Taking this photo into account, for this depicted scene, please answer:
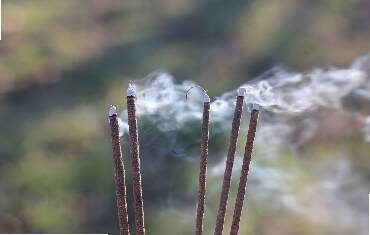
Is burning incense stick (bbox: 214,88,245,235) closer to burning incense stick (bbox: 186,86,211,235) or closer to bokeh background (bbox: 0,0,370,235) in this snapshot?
burning incense stick (bbox: 186,86,211,235)

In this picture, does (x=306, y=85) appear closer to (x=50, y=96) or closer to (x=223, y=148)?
(x=223, y=148)

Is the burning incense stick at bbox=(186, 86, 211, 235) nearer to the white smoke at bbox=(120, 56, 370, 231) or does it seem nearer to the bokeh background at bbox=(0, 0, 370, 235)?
the bokeh background at bbox=(0, 0, 370, 235)

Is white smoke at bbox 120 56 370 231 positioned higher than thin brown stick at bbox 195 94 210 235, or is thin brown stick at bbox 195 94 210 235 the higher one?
white smoke at bbox 120 56 370 231

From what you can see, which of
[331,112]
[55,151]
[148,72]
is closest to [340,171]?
[331,112]

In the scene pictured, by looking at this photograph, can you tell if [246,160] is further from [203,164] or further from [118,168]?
[118,168]

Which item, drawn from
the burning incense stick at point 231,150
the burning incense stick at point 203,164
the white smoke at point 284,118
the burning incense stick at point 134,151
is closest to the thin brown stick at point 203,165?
the burning incense stick at point 203,164

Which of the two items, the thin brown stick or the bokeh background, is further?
the bokeh background

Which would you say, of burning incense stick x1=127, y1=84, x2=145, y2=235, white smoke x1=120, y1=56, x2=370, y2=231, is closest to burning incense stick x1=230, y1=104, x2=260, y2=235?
burning incense stick x1=127, y1=84, x2=145, y2=235
